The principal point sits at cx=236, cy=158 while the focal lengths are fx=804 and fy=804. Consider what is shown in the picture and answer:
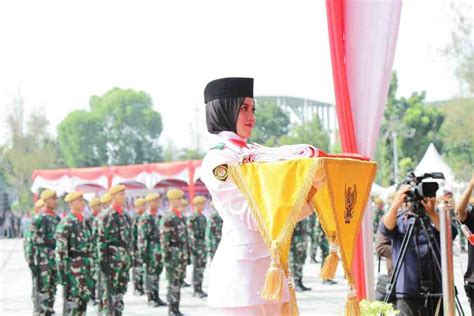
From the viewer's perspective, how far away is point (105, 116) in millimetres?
56594

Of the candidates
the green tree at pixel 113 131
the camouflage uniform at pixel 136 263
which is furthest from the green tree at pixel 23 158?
the camouflage uniform at pixel 136 263

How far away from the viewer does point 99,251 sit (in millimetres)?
9398

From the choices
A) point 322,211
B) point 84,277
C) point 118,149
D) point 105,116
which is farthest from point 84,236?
point 105,116

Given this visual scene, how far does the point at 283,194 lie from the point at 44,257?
6.67m

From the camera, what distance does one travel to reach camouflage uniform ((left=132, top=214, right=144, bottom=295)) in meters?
12.9

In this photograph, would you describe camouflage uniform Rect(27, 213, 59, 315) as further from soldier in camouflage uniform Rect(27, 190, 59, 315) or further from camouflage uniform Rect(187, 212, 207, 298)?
camouflage uniform Rect(187, 212, 207, 298)

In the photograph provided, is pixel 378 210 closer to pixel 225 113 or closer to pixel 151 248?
pixel 151 248

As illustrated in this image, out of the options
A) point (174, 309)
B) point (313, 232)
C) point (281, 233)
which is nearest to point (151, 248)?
point (174, 309)

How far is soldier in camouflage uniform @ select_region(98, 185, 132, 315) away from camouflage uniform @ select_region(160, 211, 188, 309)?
4.22 feet

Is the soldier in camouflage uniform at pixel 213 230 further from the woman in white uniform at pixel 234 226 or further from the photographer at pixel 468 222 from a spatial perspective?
the woman in white uniform at pixel 234 226

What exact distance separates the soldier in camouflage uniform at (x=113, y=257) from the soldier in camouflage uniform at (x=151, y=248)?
226 centimetres

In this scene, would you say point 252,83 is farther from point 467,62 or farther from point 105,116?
point 105,116

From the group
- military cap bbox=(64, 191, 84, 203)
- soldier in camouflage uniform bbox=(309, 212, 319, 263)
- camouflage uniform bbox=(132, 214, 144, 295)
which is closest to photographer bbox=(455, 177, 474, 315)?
military cap bbox=(64, 191, 84, 203)

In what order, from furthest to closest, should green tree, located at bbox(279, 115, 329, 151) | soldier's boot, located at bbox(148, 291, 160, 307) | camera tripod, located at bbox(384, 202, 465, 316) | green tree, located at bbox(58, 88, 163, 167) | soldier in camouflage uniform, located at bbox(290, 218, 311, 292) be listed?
green tree, located at bbox(58, 88, 163, 167) < green tree, located at bbox(279, 115, 329, 151) < soldier in camouflage uniform, located at bbox(290, 218, 311, 292) < soldier's boot, located at bbox(148, 291, 160, 307) < camera tripod, located at bbox(384, 202, 465, 316)
